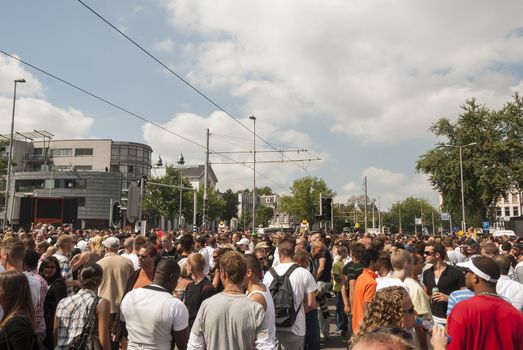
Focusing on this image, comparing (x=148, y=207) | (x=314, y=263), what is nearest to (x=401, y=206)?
(x=148, y=207)

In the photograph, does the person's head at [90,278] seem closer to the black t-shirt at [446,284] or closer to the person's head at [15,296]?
the person's head at [15,296]

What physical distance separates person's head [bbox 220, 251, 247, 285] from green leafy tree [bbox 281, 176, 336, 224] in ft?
250

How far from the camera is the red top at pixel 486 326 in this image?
3278 mm

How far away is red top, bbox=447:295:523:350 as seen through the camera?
3.28 meters

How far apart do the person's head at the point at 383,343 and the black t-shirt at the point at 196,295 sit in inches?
151

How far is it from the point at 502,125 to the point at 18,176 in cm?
6847

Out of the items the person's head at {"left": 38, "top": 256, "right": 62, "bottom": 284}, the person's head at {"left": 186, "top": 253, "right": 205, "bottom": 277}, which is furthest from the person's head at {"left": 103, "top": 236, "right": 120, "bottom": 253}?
the person's head at {"left": 186, "top": 253, "right": 205, "bottom": 277}

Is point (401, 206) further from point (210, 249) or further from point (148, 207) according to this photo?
point (210, 249)

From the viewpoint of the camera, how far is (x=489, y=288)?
12.1 ft

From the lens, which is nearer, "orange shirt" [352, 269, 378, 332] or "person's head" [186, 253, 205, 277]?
"person's head" [186, 253, 205, 277]

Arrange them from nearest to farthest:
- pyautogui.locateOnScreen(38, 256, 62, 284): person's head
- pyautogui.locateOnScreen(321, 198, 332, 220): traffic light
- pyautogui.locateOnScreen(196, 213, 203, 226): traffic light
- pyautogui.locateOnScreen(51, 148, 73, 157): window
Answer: pyautogui.locateOnScreen(38, 256, 62, 284): person's head
pyautogui.locateOnScreen(321, 198, 332, 220): traffic light
pyautogui.locateOnScreen(196, 213, 203, 226): traffic light
pyautogui.locateOnScreen(51, 148, 73, 157): window

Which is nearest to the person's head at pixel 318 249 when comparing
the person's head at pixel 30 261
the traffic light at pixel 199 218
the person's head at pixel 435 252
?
the person's head at pixel 435 252

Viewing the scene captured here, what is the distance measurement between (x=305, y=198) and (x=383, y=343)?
259ft

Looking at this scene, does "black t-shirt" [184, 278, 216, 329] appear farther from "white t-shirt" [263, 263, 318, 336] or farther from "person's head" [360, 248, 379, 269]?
"person's head" [360, 248, 379, 269]
